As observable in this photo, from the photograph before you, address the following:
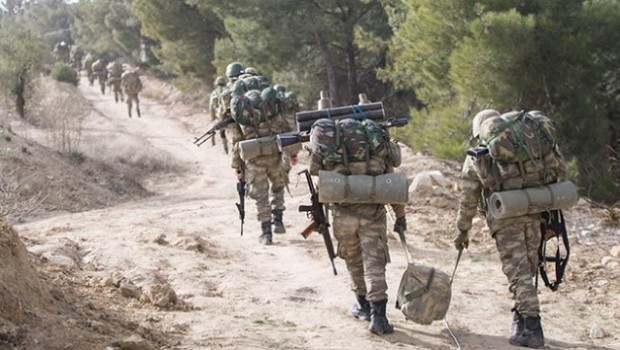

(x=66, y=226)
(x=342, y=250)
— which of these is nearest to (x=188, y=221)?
(x=66, y=226)

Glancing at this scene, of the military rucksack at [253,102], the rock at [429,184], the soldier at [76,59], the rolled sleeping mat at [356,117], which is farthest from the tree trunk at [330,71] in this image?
the soldier at [76,59]

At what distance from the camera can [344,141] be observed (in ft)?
16.3

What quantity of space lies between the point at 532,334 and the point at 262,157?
3851 mm

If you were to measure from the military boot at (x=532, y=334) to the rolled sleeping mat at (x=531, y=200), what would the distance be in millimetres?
735

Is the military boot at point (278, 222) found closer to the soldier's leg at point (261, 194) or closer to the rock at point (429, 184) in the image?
the soldier's leg at point (261, 194)

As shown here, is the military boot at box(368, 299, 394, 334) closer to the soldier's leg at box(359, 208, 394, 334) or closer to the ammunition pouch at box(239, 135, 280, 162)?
the soldier's leg at box(359, 208, 394, 334)

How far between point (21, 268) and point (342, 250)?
84.8 inches

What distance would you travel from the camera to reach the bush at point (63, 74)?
3092 cm

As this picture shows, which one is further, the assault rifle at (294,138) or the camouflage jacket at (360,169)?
the assault rifle at (294,138)

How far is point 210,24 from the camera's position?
25.6 metres

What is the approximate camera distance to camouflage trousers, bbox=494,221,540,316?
4.99 metres

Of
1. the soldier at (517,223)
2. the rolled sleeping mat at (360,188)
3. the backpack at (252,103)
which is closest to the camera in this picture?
the rolled sleeping mat at (360,188)

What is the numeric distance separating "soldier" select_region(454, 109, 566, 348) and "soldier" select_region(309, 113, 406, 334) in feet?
1.89

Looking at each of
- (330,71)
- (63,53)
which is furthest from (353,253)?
(63,53)
